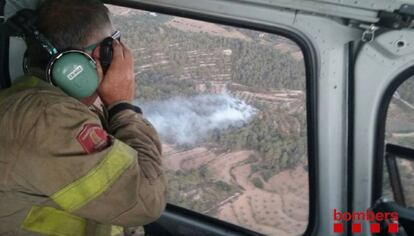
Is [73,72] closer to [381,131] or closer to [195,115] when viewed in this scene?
[195,115]

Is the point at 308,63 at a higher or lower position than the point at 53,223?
higher

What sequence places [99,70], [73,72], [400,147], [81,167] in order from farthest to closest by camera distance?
[400,147], [99,70], [73,72], [81,167]

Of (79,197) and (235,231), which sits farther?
(235,231)

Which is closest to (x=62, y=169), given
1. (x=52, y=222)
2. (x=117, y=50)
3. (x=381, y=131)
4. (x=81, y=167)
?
(x=81, y=167)

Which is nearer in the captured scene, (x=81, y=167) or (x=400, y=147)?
(x=81, y=167)

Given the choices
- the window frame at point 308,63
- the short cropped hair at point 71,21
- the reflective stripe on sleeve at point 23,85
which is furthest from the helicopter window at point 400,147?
the reflective stripe on sleeve at point 23,85

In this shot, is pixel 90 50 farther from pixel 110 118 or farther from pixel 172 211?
pixel 172 211

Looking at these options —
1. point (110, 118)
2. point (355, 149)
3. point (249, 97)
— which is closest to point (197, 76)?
point (249, 97)
